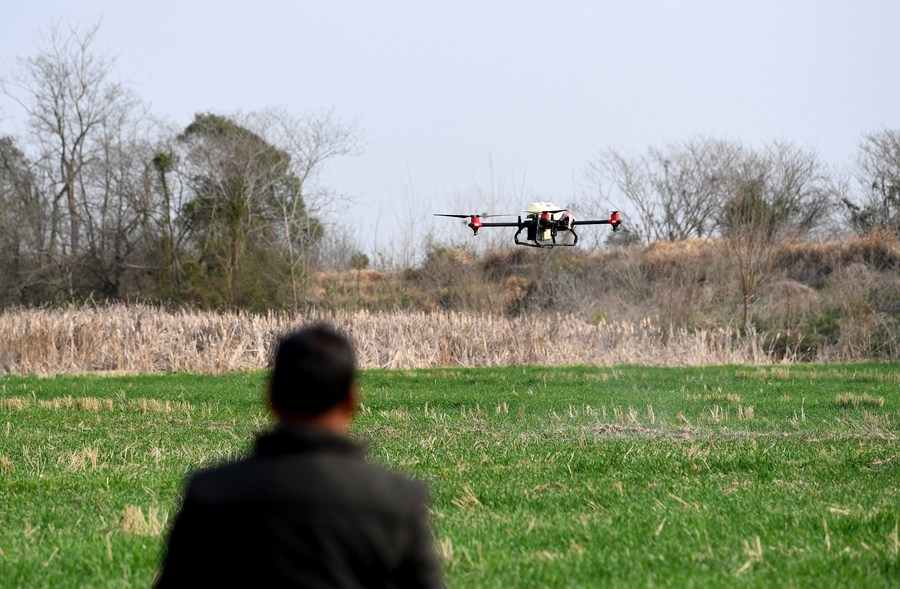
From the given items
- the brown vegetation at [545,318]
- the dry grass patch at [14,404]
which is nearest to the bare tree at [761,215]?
the brown vegetation at [545,318]

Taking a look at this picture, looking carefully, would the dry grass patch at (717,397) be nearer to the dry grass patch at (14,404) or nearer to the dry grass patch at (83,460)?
the dry grass patch at (83,460)

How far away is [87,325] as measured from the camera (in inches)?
1174

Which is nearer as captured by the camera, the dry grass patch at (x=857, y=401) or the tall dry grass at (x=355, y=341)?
the dry grass patch at (x=857, y=401)

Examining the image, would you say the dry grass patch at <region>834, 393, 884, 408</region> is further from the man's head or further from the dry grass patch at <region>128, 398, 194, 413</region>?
the man's head

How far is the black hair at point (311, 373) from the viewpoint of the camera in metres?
3.15

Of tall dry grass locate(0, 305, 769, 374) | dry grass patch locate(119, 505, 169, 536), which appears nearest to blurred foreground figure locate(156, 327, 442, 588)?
dry grass patch locate(119, 505, 169, 536)

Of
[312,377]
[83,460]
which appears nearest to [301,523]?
[312,377]

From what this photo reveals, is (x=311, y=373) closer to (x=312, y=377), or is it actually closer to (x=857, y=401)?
(x=312, y=377)

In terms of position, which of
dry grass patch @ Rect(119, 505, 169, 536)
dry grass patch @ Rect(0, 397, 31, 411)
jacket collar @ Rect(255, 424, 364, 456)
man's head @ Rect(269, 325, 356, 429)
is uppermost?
man's head @ Rect(269, 325, 356, 429)

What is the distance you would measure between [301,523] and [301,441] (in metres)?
0.23

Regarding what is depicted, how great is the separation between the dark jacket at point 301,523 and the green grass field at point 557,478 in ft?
9.39

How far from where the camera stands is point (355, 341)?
3222 centimetres

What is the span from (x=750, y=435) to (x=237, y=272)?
1448 inches

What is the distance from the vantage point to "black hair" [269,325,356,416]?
10.3ft
